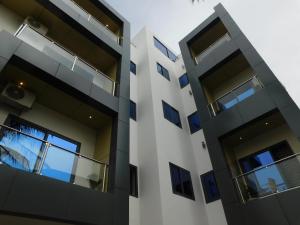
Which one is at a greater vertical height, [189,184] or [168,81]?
[168,81]

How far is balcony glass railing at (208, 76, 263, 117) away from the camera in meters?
12.2

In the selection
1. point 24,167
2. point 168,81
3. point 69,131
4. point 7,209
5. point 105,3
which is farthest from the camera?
point 168,81

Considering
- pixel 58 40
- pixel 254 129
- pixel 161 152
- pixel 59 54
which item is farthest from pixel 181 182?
pixel 58 40

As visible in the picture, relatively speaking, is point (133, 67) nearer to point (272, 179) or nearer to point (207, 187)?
point (207, 187)

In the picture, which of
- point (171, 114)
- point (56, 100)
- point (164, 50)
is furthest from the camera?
point (164, 50)

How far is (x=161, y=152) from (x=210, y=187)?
124 inches

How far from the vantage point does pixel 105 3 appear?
1534cm

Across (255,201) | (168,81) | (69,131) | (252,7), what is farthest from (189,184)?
(252,7)

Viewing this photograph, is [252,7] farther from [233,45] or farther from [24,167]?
[24,167]

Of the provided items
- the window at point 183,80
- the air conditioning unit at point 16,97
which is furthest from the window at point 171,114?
the air conditioning unit at point 16,97

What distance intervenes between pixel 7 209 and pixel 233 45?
13800 millimetres

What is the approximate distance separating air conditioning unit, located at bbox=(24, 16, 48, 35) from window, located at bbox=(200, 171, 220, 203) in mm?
11002

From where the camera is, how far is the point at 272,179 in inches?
364

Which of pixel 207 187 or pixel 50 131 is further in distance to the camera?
pixel 207 187
